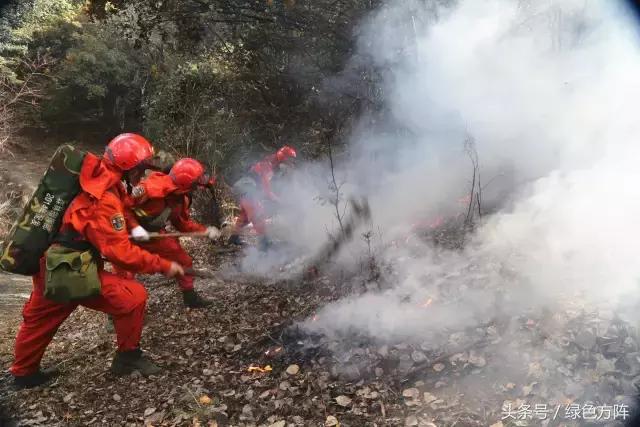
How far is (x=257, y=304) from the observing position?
5.60 meters

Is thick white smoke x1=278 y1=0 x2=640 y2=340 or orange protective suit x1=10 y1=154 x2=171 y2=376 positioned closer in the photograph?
orange protective suit x1=10 y1=154 x2=171 y2=376

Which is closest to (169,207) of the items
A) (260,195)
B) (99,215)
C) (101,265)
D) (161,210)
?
(161,210)

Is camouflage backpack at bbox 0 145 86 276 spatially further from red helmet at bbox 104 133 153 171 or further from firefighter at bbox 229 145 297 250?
firefighter at bbox 229 145 297 250

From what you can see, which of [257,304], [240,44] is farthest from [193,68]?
[257,304]

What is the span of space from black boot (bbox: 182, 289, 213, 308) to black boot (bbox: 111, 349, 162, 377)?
5.09 feet

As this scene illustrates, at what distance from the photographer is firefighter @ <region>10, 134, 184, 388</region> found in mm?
3750

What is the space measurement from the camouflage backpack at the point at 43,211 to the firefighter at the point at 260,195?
4047 mm

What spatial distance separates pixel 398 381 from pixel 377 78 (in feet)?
18.6

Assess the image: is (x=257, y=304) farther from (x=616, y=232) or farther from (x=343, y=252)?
(x=616, y=232)

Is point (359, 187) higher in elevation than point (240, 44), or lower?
lower

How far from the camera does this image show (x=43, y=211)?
3.71 meters

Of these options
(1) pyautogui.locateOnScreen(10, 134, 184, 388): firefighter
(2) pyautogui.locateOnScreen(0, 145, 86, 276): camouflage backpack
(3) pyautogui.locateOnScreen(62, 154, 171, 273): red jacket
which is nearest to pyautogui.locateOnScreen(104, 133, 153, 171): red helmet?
(1) pyautogui.locateOnScreen(10, 134, 184, 388): firefighter

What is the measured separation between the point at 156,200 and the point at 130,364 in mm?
1858

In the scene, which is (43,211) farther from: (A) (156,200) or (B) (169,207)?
(B) (169,207)
